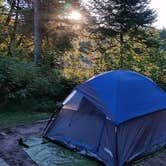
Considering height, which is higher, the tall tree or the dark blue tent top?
the tall tree

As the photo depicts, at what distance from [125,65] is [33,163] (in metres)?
5.75

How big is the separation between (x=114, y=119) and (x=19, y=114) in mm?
3399

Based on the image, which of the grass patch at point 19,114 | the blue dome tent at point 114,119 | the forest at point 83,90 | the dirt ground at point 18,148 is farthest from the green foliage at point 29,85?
the blue dome tent at point 114,119

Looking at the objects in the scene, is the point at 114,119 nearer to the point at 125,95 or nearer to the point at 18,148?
the point at 125,95

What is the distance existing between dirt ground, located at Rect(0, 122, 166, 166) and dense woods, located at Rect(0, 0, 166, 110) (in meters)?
2.22

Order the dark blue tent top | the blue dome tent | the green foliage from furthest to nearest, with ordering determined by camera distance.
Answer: the green foliage → the dark blue tent top → the blue dome tent

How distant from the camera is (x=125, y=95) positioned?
4.45m

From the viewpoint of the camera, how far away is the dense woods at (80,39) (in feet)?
29.1

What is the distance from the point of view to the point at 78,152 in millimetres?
4414

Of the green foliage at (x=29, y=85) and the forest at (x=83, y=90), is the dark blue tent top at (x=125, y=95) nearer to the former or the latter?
the forest at (x=83, y=90)

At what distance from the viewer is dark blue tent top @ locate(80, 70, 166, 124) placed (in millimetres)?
4188

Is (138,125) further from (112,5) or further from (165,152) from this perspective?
(112,5)

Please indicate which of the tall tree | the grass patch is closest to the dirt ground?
the grass patch

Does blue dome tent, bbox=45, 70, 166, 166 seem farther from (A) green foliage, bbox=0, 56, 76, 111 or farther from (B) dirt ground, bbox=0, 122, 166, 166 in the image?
(A) green foliage, bbox=0, 56, 76, 111
